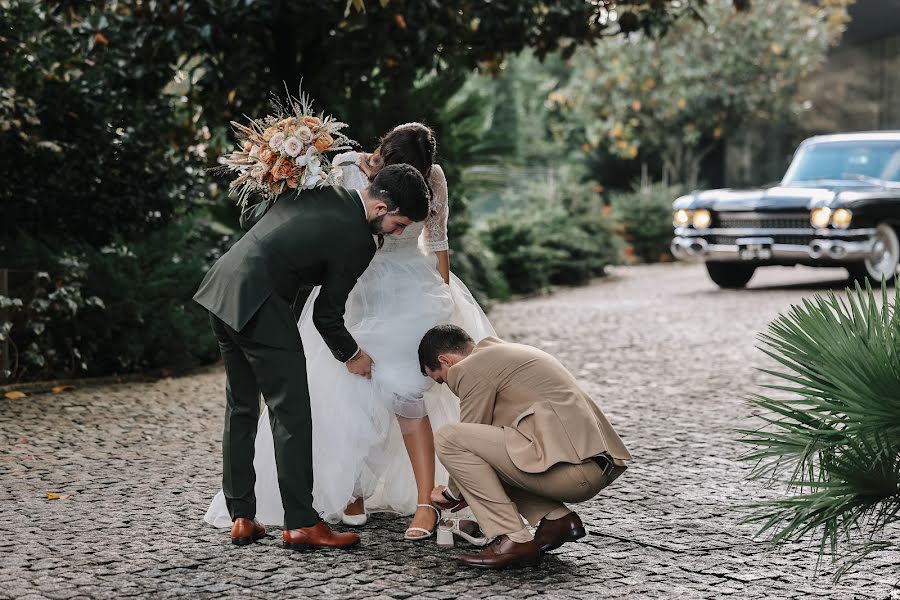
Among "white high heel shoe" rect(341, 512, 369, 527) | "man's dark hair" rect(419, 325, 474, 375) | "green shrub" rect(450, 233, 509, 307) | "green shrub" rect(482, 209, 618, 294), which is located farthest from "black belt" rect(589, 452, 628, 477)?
"green shrub" rect(482, 209, 618, 294)

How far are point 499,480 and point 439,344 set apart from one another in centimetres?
58

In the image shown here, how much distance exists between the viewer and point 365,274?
5156mm

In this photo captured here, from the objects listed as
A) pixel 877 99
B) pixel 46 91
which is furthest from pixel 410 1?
pixel 877 99

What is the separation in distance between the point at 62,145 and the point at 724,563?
653cm

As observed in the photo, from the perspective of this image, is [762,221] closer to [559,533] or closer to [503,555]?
[559,533]

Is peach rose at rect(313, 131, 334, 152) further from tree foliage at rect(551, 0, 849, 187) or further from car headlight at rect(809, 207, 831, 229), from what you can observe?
tree foliage at rect(551, 0, 849, 187)

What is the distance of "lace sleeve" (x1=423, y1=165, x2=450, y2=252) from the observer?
5.23 meters

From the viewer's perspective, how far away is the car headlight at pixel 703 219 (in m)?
14.9

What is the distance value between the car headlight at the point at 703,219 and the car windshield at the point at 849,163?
45.2 inches

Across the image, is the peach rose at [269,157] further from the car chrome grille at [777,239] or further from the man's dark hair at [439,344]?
the car chrome grille at [777,239]

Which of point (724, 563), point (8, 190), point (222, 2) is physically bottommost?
point (724, 563)

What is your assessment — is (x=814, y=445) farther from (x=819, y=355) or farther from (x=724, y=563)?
(x=724, y=563)

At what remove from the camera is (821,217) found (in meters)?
13.9

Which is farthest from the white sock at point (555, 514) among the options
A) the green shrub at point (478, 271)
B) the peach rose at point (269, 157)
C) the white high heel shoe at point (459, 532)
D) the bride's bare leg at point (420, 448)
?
the green shrub at point (478, 271)
